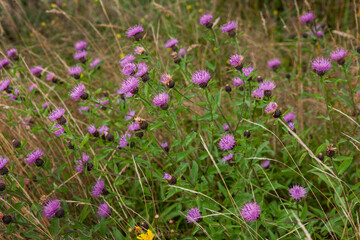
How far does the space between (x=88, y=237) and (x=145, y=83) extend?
3.76 feet

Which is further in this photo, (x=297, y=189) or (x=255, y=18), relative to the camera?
(x=255, y=18)

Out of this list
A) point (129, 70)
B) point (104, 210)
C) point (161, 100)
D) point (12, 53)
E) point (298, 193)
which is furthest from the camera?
point (12, 53)

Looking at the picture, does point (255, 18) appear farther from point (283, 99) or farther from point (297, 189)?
point (297, 189)

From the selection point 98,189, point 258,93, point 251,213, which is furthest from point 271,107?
point 98,189

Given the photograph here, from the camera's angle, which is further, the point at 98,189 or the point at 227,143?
the point at 98,189

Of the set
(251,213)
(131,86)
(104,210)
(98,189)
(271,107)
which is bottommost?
(104,210)

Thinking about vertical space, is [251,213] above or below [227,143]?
below

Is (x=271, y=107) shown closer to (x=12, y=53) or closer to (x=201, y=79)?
(x=201, y=79)

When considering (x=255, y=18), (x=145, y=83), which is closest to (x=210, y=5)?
(x=255, y=18)

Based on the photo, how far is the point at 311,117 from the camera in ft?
11.8

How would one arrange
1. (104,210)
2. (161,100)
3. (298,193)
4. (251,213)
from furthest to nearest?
(104,210) < (161,100) < (298,193) < (251,213)

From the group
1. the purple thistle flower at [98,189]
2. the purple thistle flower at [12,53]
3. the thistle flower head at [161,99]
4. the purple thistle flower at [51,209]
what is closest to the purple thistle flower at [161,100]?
the thistle flower head at [161,99]

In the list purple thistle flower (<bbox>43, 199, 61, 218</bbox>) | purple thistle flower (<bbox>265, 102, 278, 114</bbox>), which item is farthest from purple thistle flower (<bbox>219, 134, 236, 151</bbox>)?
purple thistle flower (<bbox>43, 199, 61, 218</bbox>)

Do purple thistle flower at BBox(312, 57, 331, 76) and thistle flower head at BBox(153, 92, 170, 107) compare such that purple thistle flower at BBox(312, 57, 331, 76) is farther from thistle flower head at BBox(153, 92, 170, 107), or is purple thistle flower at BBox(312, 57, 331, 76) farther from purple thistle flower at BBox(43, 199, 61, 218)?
purple thistle flower at BBox(43, 199, 61, 218)
